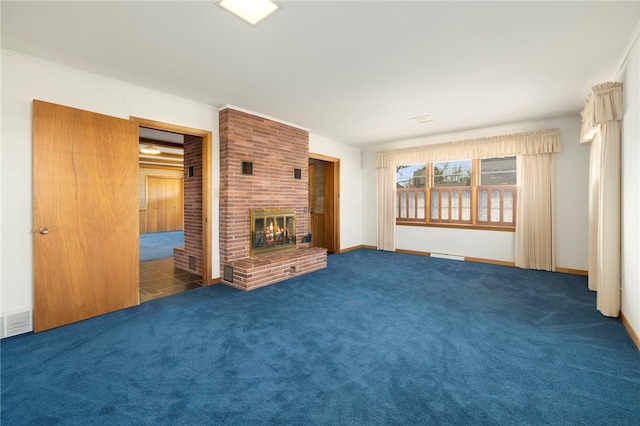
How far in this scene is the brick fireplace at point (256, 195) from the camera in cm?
411

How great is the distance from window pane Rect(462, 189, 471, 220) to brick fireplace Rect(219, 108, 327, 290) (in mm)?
3095

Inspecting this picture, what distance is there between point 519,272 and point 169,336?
525 centimetres

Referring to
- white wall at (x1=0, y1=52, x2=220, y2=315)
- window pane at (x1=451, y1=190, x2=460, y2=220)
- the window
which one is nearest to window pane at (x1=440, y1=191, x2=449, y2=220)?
the window

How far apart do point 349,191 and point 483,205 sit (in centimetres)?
290

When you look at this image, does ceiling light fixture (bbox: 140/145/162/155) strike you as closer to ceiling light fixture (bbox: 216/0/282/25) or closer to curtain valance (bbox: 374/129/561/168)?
curtain valance (bbox: 374/129/561/168)

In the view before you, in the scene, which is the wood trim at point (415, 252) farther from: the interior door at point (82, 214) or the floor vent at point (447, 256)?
the interior door at point (82, 214)

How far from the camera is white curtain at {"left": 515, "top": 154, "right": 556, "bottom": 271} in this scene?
478 centimetres

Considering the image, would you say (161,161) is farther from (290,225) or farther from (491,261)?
(491,261)

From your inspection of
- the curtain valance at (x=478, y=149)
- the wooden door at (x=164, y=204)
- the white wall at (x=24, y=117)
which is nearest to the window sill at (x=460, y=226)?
the curtain valance at (x=478, y=149)

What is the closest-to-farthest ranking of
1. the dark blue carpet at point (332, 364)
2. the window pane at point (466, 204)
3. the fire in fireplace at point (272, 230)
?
the dark blue carpet at point (332, 364) → the fire in fireplace at point (272, 230) → the window pane at point (466, 204)

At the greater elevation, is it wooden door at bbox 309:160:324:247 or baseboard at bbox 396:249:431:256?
wooden door at bbox 309:160:324:247

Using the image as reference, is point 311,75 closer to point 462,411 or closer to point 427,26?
point 427,26

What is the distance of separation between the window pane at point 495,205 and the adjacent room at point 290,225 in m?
0.47

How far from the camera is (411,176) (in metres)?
6.55
